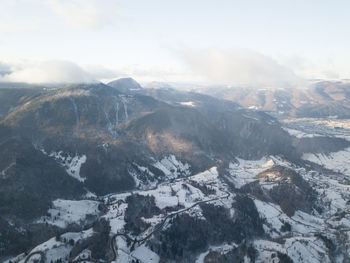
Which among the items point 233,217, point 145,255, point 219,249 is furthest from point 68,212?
point 233,217

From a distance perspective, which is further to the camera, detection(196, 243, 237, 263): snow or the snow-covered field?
detection(196, 243, 237, 263): snow

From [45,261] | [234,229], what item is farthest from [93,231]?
[234,229]

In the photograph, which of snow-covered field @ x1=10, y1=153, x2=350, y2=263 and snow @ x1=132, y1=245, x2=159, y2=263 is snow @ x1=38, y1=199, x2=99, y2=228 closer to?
snow-covered field @ x1=10, y1=153, x2=350, y2=263

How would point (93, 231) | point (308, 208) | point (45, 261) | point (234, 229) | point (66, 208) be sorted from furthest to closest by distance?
point (308, 208) < point (66, 208) < point (234, 229) < point (93, 231) < point (45, 261)

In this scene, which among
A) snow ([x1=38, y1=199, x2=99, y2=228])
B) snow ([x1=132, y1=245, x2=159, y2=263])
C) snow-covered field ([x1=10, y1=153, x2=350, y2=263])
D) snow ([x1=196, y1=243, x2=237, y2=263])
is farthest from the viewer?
snow ([x1=38, y1=199, x2=99, y2=228])

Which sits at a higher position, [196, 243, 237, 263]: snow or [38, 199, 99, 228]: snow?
[38, 199, 99, 228]: snow

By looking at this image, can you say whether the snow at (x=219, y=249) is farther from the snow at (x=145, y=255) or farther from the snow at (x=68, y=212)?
the snow at (x=68, y=212)

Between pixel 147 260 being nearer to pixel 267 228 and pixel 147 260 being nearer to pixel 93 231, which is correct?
pixel 93 231

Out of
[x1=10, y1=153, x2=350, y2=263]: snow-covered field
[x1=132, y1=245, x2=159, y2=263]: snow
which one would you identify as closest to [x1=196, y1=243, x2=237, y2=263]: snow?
[x1=10, y1=153, x2=350, y2=263]: snow-covered field

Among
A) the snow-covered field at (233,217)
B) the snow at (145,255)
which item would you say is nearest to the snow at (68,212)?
the snow-covered field at (233,217)
